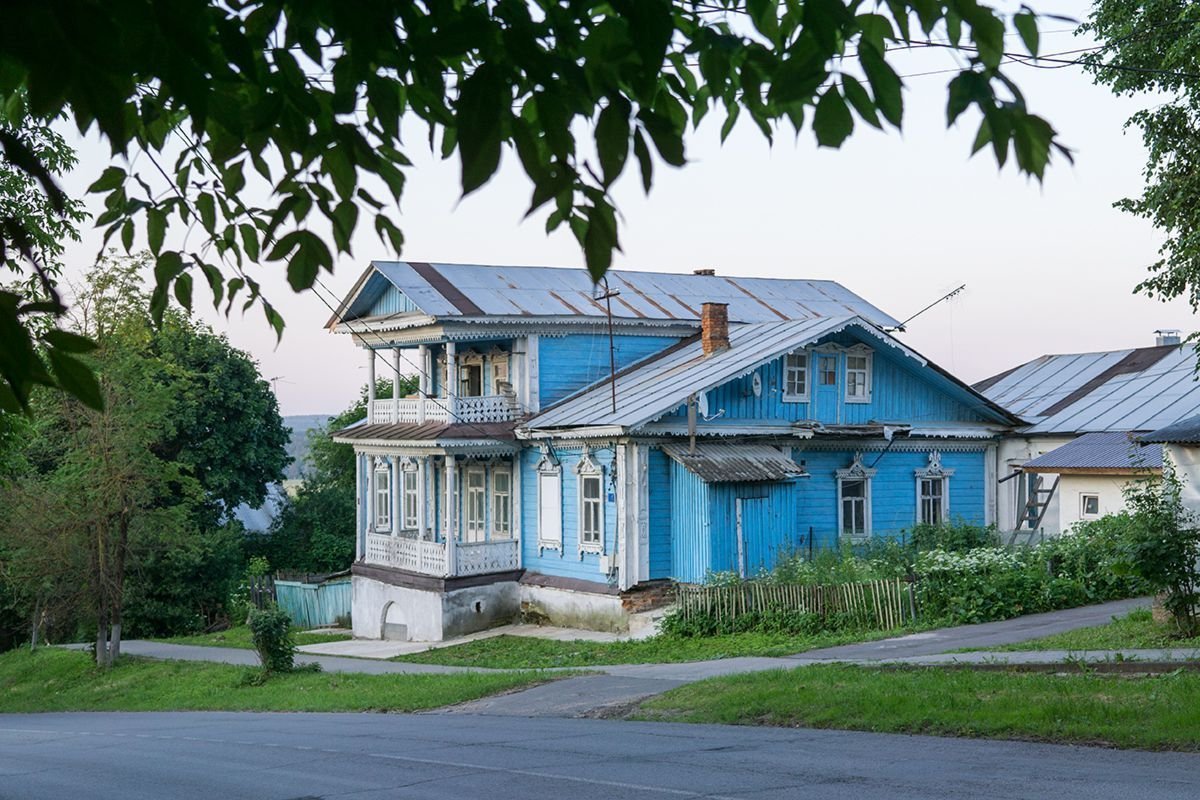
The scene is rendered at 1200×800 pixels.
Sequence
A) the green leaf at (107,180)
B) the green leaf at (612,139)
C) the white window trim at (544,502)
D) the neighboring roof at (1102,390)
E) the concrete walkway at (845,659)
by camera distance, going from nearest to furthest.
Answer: the green leaf at (612,139) → the green leaf at (107,180) → the concrete walkway at (845,659) → the white window trim at (544,502) → the neighboring roof at (1102,390)

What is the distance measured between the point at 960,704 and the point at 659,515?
14.1 m

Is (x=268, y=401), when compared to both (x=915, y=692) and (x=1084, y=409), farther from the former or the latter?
(x=915, y=692)

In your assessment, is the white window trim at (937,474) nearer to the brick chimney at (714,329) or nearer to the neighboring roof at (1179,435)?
the brick chimney at (714,329)

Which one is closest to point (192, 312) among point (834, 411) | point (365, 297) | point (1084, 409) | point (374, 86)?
point (374, 86)

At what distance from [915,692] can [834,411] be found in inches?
645

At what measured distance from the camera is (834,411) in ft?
96.6

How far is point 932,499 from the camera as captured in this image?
31.2 meters

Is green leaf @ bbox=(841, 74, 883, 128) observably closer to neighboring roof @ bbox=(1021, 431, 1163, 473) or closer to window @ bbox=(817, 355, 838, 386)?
neighboring roof @ bbox=(1021, 431, 1163, 473)

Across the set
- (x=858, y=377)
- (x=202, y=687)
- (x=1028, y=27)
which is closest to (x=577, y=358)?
(x=858, y=377)

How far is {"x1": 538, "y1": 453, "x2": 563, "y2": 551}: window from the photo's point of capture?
2844 centimetres

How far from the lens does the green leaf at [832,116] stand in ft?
11.6

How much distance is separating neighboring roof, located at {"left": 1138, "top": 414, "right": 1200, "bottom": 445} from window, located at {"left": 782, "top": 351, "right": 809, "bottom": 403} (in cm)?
1116

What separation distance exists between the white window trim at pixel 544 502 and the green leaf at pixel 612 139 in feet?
82.9

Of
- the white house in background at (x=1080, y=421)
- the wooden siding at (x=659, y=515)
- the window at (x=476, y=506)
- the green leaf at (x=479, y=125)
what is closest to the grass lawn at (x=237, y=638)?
the window at (x=476, y=506)
